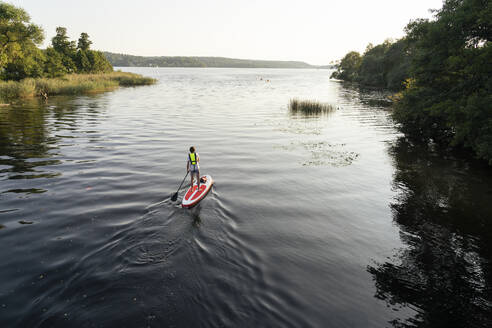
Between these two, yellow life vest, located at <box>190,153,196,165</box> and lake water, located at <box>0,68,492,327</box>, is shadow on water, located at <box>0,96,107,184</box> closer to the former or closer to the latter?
lake water, located at <box>0,68,492,327</box>

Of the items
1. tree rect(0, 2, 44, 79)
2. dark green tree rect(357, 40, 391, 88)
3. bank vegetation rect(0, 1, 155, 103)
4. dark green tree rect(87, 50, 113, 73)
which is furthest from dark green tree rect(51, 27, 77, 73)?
dark green tree rect(357, 40, 391, 88)

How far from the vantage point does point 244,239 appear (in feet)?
33.5

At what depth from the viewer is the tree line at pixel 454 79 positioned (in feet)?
54.9

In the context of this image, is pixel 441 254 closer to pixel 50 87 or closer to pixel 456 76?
pixel 456 76

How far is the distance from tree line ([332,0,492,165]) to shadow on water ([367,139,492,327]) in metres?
3.44

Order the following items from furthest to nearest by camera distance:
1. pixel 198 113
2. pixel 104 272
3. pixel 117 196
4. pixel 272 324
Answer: pixel 198 113 < pixel 117 196 < pixel 104 272 < pixel 272 324

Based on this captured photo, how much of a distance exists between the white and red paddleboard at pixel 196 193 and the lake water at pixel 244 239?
36cm

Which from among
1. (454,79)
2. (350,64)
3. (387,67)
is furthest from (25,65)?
(350,64)

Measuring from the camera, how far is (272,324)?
21.6 feet

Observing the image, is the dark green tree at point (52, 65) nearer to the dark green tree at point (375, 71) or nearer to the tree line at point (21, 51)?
the tree line at point (21, 51)

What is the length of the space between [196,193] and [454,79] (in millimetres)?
21789

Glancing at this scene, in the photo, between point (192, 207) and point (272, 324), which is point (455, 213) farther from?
point (192, 207)

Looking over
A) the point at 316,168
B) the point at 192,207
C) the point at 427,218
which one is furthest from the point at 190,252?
the point at 316,168

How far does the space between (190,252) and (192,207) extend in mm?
3371
